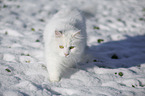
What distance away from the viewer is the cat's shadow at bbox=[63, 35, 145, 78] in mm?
3311

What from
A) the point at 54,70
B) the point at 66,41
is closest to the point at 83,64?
the point at 54,70

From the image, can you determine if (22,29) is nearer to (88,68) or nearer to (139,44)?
(88,68)

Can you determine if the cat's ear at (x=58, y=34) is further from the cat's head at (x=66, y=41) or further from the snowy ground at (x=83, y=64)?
the snowy ground at (x=83, y=64)

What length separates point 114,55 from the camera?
149 inches

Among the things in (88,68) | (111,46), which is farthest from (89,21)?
(88,68)

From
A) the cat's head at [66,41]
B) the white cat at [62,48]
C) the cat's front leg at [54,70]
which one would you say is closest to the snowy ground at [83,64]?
the cat's front leg at [54,70]

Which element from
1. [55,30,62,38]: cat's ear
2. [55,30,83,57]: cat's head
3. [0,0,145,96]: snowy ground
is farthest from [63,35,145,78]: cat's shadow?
[55,30,62,38]: cat's ear

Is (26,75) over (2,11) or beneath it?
beneath

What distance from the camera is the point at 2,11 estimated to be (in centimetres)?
573

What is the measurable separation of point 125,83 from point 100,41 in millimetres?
2120

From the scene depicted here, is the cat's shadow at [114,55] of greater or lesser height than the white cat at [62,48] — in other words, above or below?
below

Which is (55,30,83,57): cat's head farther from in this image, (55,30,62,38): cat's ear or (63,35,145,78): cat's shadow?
(63,35,145,78): cat's shadow

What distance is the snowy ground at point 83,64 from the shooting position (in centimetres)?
234

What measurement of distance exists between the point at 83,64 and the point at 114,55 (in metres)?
1.04
